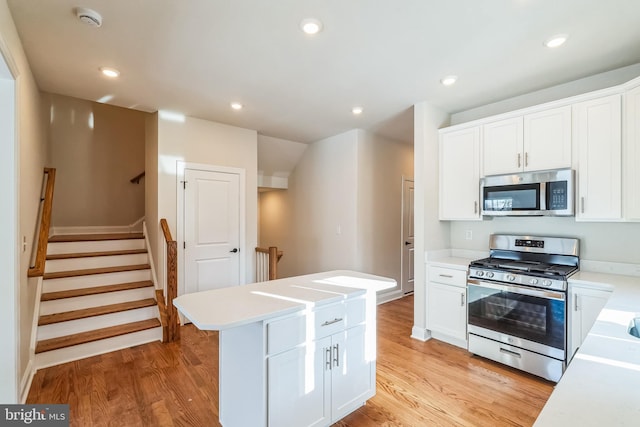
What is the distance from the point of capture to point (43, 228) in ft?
9.34

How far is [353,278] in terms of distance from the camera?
234cm

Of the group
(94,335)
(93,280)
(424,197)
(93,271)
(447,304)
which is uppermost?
(424,197)

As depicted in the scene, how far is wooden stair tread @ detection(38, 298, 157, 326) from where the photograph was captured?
9.73ft

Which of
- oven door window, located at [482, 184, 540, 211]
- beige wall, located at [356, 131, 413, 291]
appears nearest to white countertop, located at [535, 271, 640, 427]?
oven door window, located at [482, 184, 540, 211]

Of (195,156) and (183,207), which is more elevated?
(195,156)

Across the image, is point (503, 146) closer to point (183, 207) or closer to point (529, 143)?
point (529, 143)

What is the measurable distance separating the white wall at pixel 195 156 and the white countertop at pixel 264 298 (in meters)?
2.33

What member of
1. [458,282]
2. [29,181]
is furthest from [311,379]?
[29,181]

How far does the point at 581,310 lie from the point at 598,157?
4.10ft

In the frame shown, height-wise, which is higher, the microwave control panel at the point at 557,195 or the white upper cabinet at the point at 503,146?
the white upper cabinet at the point at 503,146

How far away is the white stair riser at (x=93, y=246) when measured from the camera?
373 cm

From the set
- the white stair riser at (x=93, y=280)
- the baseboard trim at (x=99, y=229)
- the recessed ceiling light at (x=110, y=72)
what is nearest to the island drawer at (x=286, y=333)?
the recessed ceiling light at (x=110, y=72)
